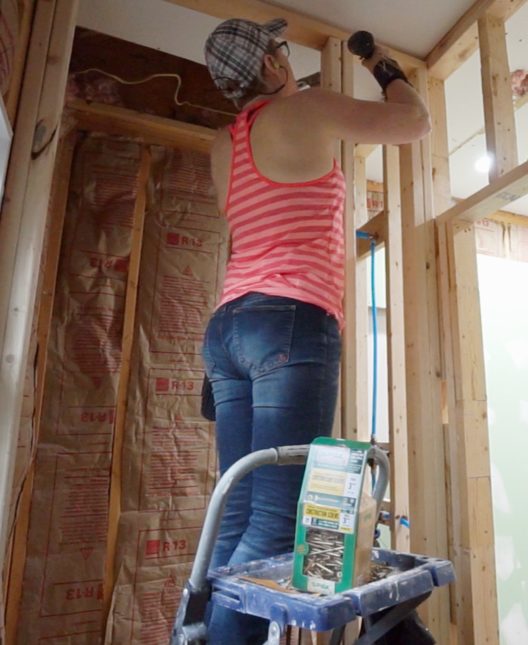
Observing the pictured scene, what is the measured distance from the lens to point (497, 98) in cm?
154

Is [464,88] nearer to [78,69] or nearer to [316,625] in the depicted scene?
[78,69]

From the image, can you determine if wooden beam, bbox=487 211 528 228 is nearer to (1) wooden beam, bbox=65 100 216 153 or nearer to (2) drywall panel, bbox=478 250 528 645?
(2) drywall panel, bbox=478 250 528 645

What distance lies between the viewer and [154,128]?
2098 mm

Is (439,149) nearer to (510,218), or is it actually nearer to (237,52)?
(237,52)

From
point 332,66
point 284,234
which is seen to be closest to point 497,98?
point 332,66

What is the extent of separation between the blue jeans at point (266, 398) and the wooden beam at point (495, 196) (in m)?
0.76

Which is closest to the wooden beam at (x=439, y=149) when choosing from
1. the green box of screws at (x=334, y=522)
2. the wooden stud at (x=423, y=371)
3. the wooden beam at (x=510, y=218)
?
Result: the wooden stud at (x=423, y=371)

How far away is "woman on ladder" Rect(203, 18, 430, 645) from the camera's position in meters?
0.89

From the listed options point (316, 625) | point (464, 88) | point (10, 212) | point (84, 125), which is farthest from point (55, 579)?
point (464, 88)

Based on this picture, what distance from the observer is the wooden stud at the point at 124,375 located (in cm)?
181

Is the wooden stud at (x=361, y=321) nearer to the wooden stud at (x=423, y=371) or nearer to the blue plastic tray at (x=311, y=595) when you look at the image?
the wooden stud at (x=423, y=371)

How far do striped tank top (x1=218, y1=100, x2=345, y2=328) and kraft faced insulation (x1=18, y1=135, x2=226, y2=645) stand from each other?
3.14ft

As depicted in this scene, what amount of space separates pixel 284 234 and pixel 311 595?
2.19ft

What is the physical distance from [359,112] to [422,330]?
2.54 ft
